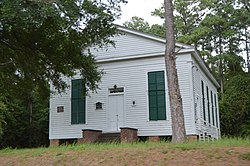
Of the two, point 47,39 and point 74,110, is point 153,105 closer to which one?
point 74,110

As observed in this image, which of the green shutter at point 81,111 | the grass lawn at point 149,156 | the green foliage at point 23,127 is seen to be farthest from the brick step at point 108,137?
the green foliage at point 23,127

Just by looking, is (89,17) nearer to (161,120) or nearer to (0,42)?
(0,42)

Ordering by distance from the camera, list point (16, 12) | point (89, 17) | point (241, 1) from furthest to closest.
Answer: point (241, 1) → point (89, 17) → point (16, 12)

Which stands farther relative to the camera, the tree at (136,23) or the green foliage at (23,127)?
the tree at (136,23)

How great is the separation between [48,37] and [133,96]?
20.0ft

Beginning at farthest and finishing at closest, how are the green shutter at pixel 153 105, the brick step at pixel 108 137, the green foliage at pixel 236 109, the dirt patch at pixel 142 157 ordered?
the green foliage at pixel 236 109 < the green shutter at pixel 153 105 < the brick step at pixel 108 137 < the dirt patch at pixel 142 157

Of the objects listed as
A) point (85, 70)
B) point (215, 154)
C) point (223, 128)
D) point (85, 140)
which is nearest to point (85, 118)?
point (85, 140)

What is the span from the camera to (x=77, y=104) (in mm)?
18328

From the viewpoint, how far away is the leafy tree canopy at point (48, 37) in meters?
10.3

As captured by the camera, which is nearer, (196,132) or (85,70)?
(85,70)

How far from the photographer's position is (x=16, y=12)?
392 inches

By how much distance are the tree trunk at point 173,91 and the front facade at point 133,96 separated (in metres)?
4.92

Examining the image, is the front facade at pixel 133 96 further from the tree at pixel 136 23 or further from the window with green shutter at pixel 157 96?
the tree at pixel 136 23

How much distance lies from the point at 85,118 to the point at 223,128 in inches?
520
